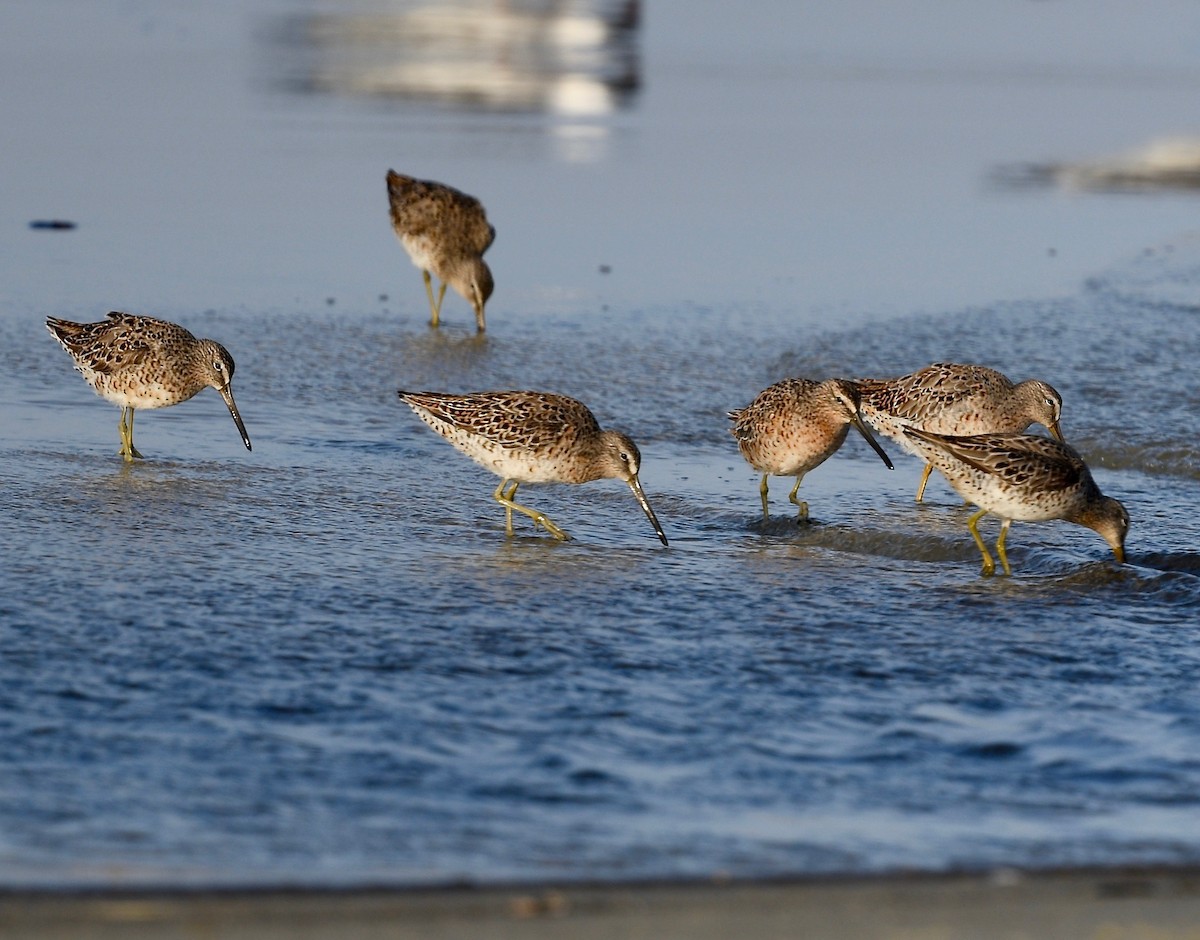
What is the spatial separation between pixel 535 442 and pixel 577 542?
1.62 ft

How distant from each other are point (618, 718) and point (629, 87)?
2101 centimetres

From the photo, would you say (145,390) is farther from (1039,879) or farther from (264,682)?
(1039,879)

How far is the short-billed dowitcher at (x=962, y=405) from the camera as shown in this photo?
900cm

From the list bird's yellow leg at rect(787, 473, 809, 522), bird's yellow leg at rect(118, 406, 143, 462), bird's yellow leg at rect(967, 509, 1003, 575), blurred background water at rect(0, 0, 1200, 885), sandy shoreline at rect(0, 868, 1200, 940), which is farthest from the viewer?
bird's yellow leg at rect(118, 406, 143, 462)

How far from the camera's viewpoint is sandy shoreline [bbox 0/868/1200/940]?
3.86m

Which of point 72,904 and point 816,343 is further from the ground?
point 816,343

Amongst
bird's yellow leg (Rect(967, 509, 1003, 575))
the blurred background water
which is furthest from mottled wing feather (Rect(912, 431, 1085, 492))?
the blurred background water

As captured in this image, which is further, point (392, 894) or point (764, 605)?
point (764, 605)

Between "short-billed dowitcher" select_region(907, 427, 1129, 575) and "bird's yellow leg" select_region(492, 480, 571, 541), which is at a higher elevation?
"short-billed dowitcher" select_region(907, 427, 1129, 575)

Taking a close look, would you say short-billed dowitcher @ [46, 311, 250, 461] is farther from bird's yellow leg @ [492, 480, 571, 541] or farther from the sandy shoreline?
the sandy shoreline

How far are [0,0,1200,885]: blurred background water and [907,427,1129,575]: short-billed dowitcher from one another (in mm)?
215

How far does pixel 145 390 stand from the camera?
8.93 m

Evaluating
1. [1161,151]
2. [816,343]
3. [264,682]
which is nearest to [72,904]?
[264,682]

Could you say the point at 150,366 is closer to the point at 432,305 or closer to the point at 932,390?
the point at 932,390
